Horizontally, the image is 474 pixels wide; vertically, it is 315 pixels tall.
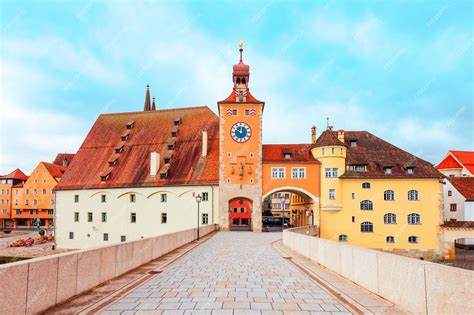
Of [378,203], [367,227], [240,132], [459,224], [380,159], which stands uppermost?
[240,132]

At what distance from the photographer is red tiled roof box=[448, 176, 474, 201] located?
5931cm

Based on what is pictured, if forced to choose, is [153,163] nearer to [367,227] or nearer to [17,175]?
[367,227]

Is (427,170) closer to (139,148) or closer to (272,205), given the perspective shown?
(139,148)

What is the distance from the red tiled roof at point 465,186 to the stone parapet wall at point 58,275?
5764 centimetres

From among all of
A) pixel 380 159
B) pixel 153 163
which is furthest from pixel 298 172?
pixel 153 163

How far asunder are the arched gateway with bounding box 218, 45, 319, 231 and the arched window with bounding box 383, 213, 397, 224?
8.73 m

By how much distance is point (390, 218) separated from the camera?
1955 inches

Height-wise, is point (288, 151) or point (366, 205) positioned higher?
point (288, 151)

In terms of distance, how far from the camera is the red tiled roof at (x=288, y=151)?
162ft

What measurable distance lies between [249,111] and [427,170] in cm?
2275

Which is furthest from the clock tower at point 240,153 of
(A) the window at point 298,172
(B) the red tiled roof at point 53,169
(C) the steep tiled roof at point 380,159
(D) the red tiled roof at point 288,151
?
(B) the red tiled roof at point 53,169

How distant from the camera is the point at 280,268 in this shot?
15633mm

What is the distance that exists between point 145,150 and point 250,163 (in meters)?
16.2

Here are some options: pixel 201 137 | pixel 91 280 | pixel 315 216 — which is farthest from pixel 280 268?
pixel 201 137
